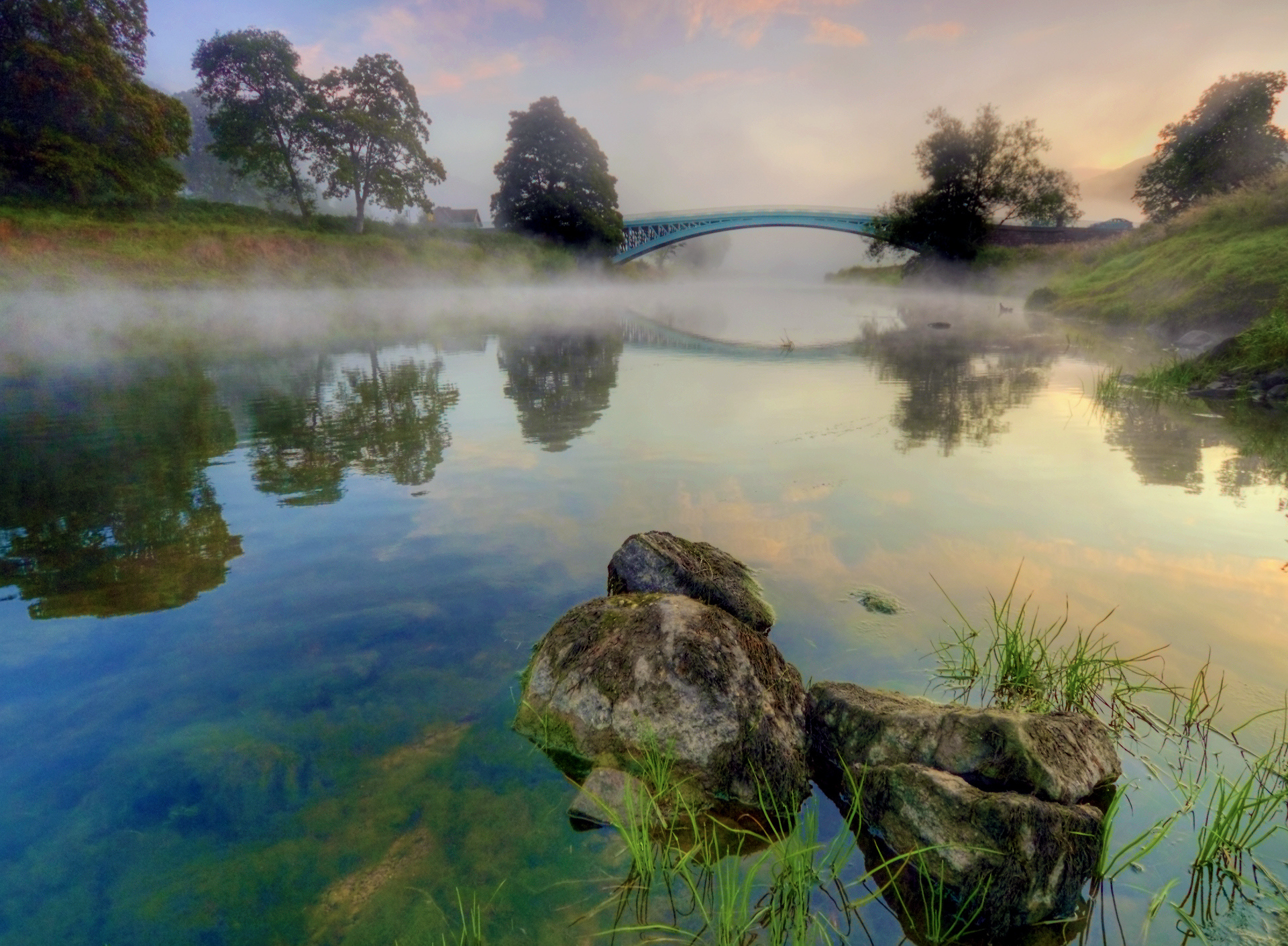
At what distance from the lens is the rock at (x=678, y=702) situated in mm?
3639

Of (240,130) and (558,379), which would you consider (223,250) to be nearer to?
(240,130)

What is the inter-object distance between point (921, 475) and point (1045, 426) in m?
4.64

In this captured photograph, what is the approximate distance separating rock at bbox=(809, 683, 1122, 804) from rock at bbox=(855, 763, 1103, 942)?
138 mm

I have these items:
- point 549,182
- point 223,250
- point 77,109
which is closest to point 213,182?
point 549,182

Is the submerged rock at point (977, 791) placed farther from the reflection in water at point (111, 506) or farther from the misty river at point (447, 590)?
the reflection in water at point (111, 506)

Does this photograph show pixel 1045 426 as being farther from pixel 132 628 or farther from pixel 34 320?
pixel 34 320

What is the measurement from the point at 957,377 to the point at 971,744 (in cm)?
1621

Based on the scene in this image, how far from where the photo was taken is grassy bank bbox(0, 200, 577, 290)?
29844 millimetres

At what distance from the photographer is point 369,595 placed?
5824 mm

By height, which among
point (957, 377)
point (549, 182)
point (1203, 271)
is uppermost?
point (549, 182)

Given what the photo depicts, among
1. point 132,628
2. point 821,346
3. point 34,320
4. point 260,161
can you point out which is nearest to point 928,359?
point 821,346

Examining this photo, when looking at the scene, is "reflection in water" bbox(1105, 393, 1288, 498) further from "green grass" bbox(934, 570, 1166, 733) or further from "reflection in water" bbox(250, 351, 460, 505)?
"reflection in water" bbox(250, 351, 460, 505)

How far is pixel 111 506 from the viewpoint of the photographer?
784 cm

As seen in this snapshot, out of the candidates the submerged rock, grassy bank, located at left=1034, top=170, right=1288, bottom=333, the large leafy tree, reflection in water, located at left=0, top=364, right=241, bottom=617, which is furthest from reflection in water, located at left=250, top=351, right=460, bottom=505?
the large leafy tree
